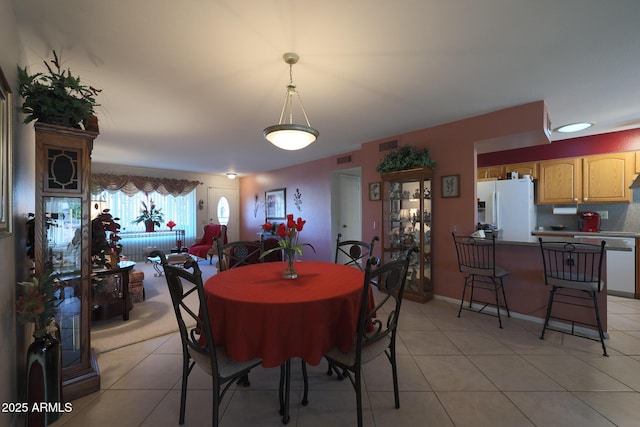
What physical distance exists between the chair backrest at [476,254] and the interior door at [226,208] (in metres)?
6.72

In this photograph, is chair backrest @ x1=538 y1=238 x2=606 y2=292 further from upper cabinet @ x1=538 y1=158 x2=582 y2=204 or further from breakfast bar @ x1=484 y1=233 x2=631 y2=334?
upper cabinet @ x1=538 y1=158 x2=582 y2=204

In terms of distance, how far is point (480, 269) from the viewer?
295 cm

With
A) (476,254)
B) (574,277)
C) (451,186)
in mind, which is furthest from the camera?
(451,186)

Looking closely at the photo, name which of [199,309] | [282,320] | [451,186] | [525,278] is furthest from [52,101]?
[525,278]

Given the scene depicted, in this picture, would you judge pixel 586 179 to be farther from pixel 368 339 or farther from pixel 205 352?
pixel 205 352

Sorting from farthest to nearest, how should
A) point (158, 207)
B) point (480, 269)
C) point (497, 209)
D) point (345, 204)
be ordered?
1. point (158, 207)
2. point (345, 204)
3. point (497, 209)
4. point (480, 269)

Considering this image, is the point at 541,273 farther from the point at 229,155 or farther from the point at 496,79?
the point at 229,155

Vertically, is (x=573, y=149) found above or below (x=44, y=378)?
above

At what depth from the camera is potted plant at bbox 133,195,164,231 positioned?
6.58m

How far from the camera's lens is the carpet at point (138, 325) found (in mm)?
2570

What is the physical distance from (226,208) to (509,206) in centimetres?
728

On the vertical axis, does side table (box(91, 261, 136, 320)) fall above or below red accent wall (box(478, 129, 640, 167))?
below

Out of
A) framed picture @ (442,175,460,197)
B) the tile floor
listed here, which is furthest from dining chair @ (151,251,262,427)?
framed picture @ (442,175,460,197)

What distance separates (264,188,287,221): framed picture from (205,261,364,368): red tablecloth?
5172 millimetres
